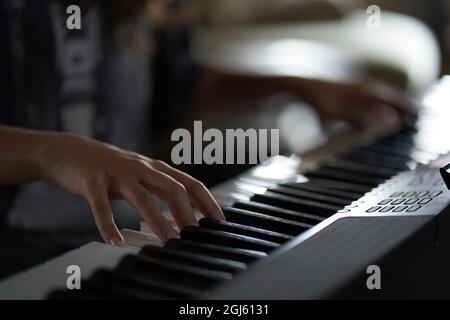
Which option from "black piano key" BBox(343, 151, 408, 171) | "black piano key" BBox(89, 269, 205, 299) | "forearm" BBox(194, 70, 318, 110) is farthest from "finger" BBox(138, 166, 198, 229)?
"forearm" BBox(194, 70, 318, 110)

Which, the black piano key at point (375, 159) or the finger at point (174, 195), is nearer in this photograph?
the finger at point (174, 195)

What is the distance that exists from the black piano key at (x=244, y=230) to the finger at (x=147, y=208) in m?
0.04

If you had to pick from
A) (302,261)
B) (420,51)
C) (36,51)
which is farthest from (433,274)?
(420,51)

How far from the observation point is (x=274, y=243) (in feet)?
2.24

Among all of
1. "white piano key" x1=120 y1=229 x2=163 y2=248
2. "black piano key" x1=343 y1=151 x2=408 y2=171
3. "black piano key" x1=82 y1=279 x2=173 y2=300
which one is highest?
"black piano key" x1=343 y1=151 x2=408 y2=171

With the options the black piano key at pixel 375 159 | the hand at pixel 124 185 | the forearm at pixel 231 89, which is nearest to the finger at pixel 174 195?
the hand at pixel 124 185

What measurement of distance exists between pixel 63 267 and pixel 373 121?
2.41 ft

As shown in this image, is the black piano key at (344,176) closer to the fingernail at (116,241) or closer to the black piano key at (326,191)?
the black piano key at (326,191)

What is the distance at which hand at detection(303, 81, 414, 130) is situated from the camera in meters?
1.24

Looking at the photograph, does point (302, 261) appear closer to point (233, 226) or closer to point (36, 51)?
point (233, 226)

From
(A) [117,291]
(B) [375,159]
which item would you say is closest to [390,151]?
(B) [375,159]

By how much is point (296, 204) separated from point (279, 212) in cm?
3

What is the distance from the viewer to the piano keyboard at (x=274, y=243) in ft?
1.91

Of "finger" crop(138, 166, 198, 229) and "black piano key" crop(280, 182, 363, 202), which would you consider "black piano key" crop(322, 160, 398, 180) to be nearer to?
"black piano key" crop(280, 182, 363, 202)
